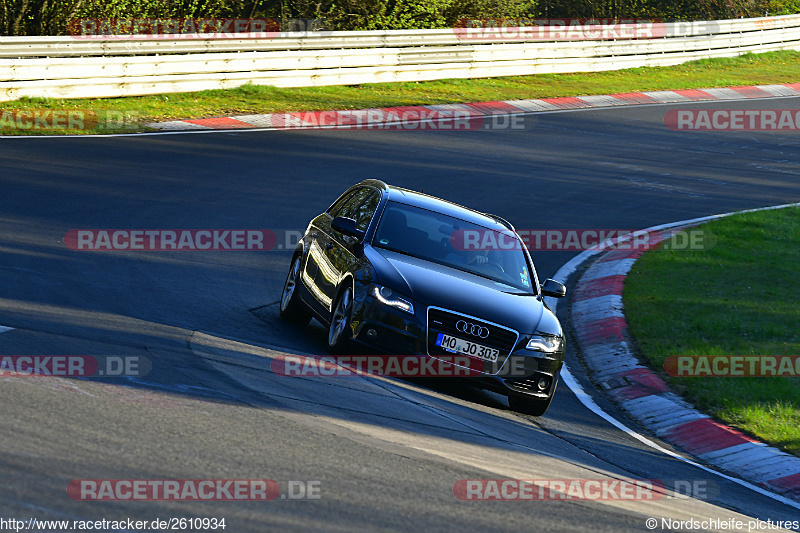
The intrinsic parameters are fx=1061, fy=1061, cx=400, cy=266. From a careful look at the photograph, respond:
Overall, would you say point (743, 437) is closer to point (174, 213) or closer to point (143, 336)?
point (143, 336)

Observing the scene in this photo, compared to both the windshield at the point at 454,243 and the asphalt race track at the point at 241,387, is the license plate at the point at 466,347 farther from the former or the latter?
the windshield at the point at 454,243

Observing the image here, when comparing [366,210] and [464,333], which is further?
[366,210]

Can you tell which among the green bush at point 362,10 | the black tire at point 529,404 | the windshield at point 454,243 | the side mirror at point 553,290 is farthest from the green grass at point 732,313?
the green bush at point 362,10

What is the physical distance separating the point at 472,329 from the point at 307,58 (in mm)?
18100

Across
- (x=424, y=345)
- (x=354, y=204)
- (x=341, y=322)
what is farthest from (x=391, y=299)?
(x=354, y=204)

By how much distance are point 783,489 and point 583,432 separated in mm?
1645

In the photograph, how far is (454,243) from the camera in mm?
10188

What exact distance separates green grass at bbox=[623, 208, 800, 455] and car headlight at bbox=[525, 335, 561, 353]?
190cm

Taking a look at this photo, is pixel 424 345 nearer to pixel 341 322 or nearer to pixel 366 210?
pixel 341 322

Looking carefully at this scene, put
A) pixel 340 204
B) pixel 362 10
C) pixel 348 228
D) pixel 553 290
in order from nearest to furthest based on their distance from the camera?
pixel 348 228, pixel 553 290, pixel 340 204, pixel 362 10

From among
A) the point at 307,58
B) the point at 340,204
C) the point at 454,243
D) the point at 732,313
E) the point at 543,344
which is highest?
the point at 307,58

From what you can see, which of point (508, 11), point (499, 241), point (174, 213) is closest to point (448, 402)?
point (499, 241)

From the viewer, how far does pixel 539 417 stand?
30.4 ft

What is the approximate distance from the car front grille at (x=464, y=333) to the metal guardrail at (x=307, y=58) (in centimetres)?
1400
